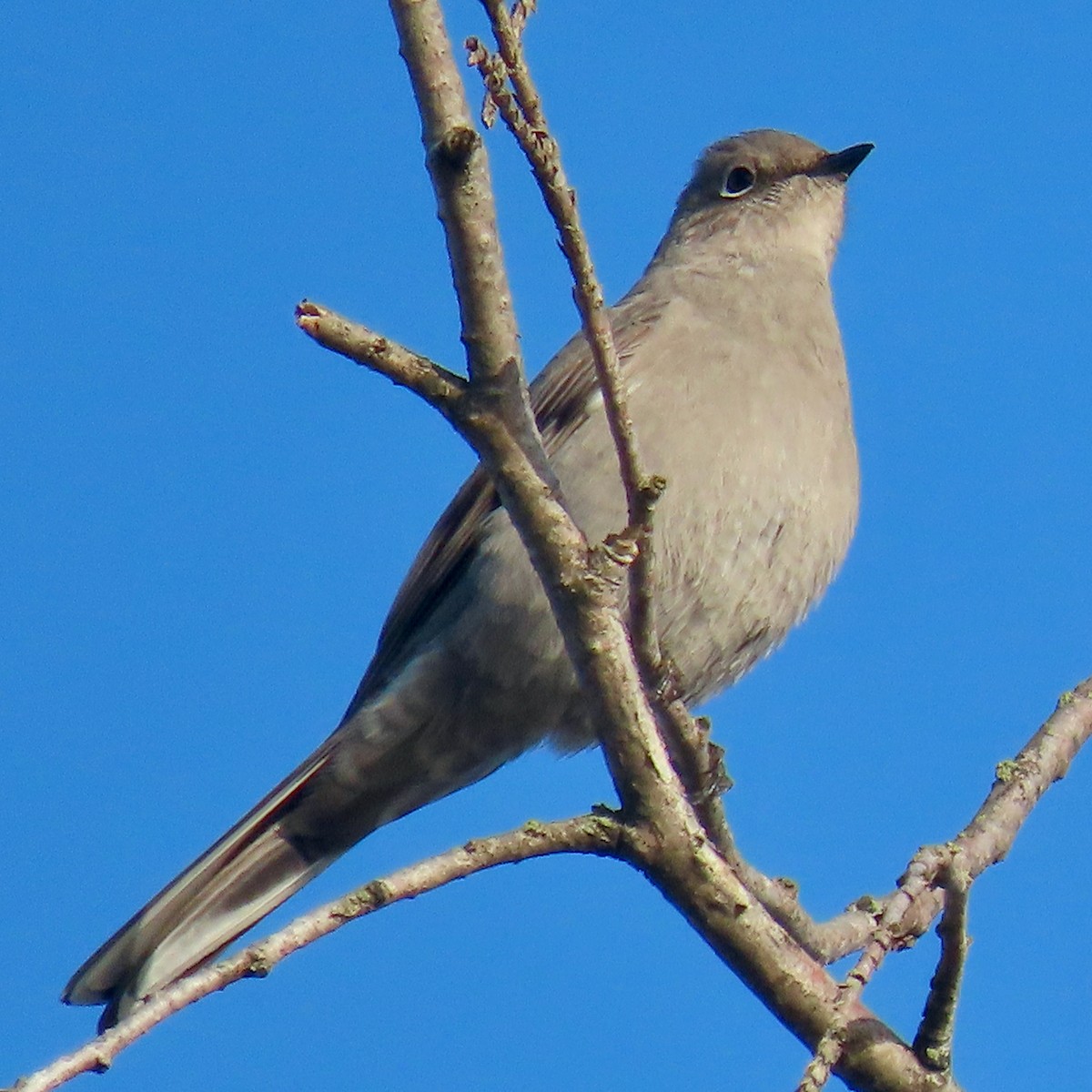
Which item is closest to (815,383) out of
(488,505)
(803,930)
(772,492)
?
(772,492)

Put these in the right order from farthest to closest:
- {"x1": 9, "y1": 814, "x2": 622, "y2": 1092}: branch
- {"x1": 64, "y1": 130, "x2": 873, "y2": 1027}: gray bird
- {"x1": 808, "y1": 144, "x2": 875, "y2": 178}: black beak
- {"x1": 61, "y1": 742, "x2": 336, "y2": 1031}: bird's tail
Result: 1. {"x1": 808, "y1": 144, "x2": 875, "y2": 178}: black beak
2. {"x1": 64, "y1": 130, "x2": 873, "y2": 1027}: gray bird
3. {"x1": 61, "y1": 742, "x2": 336, "y2": 1031}: bird's tail
4. {"x1": 9, "y1": 814, "x2": 622, "y2": 1092}: branch

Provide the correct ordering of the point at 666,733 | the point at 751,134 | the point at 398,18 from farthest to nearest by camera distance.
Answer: the point at 751,134 < the point at 666,733 < the point at 398,18

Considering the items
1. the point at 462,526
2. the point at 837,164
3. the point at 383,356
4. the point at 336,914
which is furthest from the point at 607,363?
the point at 837,164

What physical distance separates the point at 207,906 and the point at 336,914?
2812 millimetres

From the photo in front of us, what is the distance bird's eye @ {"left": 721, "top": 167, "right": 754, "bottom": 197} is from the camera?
30.1ft

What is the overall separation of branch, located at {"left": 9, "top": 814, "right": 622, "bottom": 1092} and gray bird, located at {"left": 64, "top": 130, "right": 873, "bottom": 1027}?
2120 millimetres

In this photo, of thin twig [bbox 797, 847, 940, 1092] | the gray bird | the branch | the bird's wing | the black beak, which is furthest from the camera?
the black beak

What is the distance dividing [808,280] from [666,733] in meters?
3.77

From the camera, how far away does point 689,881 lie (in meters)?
4.80

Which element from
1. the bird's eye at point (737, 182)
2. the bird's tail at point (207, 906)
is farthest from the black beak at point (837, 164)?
the bird's tail at point (207, 906)

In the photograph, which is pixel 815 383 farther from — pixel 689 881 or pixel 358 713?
pixel 689 881

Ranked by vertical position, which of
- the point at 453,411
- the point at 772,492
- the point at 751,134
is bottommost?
the point at 453,411

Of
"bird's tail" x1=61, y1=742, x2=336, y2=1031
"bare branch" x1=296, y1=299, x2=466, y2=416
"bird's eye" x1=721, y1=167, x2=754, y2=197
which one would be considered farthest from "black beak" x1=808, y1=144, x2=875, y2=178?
"bare branch" x1=296, y1=299, x2=466, y2=416

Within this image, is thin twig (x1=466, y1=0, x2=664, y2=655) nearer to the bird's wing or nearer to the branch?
the branch
